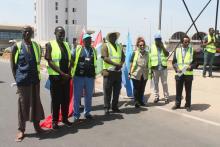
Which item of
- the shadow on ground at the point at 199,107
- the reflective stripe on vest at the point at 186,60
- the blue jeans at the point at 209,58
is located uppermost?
the reflective stripe on vest at the point at 186,60

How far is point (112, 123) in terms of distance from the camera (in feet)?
27.6

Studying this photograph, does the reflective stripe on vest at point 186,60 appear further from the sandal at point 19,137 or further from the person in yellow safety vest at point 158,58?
the sandal at point 19,137

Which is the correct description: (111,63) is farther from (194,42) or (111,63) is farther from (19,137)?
(194,42)

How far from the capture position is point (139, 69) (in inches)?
390

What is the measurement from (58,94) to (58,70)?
50 cm

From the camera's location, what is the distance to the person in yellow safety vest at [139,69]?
9.91 m

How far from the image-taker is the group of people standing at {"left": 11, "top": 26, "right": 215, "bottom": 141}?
7199 millimetres

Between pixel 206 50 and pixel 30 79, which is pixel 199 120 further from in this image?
pixel 206 50

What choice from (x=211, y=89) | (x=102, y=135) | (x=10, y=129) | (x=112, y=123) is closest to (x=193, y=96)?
(x=211, y=89)

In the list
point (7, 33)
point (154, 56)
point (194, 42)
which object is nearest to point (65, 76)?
point (154, 56)

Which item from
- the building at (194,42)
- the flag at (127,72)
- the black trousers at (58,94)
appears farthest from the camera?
the building at (194,42)

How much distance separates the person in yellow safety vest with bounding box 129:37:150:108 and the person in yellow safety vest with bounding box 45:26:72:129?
242 cm

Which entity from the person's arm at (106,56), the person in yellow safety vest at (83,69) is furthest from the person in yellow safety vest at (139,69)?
the person in yellow safety vest at (83,69)

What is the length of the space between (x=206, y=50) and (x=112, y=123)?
789 cm
